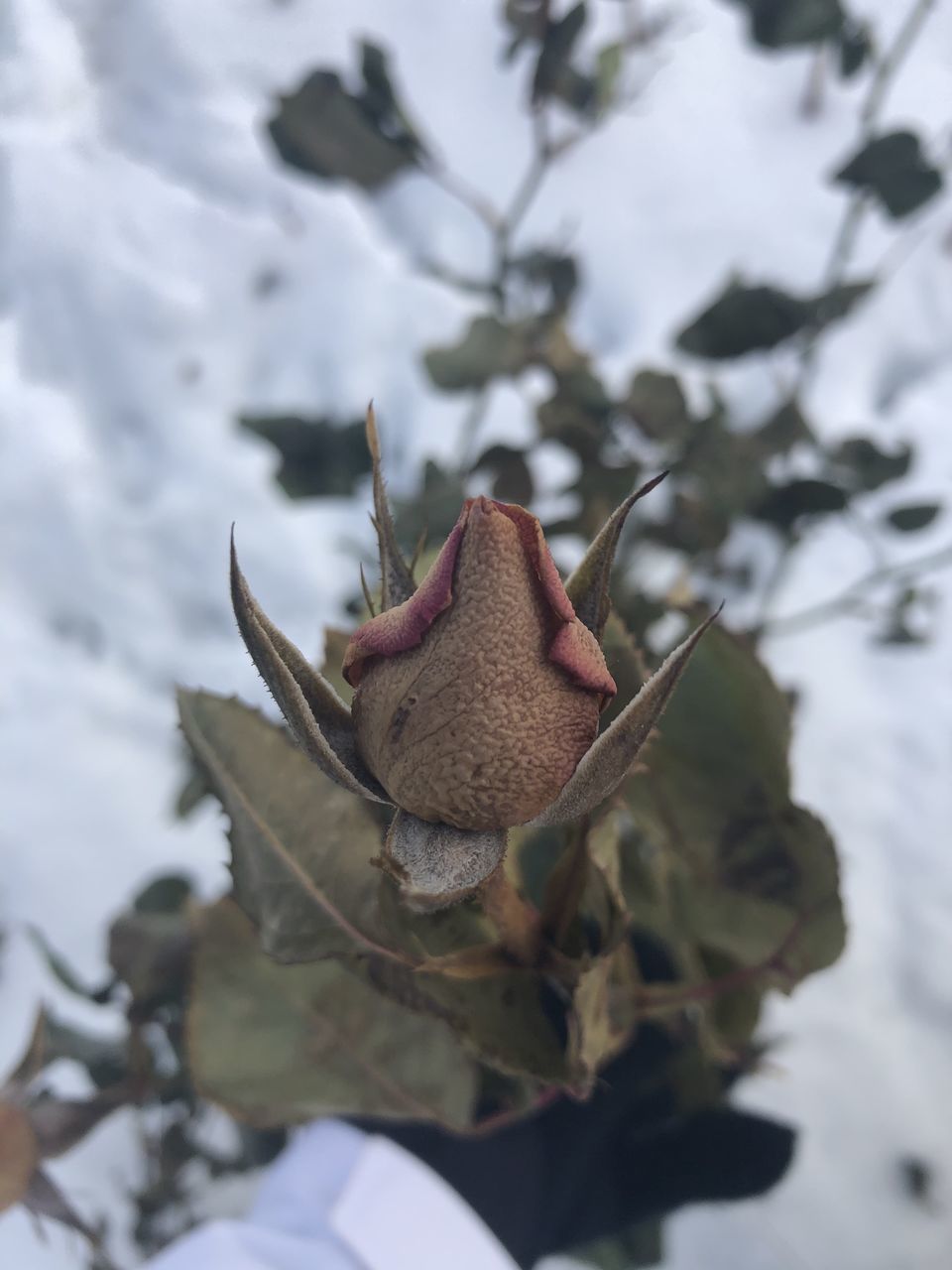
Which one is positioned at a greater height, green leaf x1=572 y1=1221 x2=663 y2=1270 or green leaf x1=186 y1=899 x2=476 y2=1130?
green leaf x1=186 y1=899 x2=476 y2=1130

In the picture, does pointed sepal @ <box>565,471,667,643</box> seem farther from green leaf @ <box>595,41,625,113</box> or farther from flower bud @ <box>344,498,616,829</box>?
green leaf @ <box>595,41,625,113</box>

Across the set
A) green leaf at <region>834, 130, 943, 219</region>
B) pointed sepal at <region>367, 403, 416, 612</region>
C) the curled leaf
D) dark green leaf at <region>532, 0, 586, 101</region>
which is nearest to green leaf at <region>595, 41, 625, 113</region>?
dark green leaf at <region>532, 0, 586, 101</region>

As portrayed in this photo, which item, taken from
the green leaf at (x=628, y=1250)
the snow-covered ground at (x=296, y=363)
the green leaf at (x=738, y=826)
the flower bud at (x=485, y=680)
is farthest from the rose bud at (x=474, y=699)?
the snow-covered ground at (x=296, y=363)

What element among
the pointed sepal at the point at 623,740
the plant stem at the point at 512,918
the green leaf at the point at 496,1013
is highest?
the pointed sepal at the point at 623,740

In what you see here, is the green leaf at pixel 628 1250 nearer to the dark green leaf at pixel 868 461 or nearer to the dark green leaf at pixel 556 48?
the dark green leaf at pixel 868 461

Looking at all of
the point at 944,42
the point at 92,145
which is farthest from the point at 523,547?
the point at 944,42

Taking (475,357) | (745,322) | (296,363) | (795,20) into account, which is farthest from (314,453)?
(296,363)

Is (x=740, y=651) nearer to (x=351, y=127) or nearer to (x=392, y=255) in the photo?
(x=351, y=127)

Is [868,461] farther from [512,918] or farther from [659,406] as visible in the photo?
[512,918]
